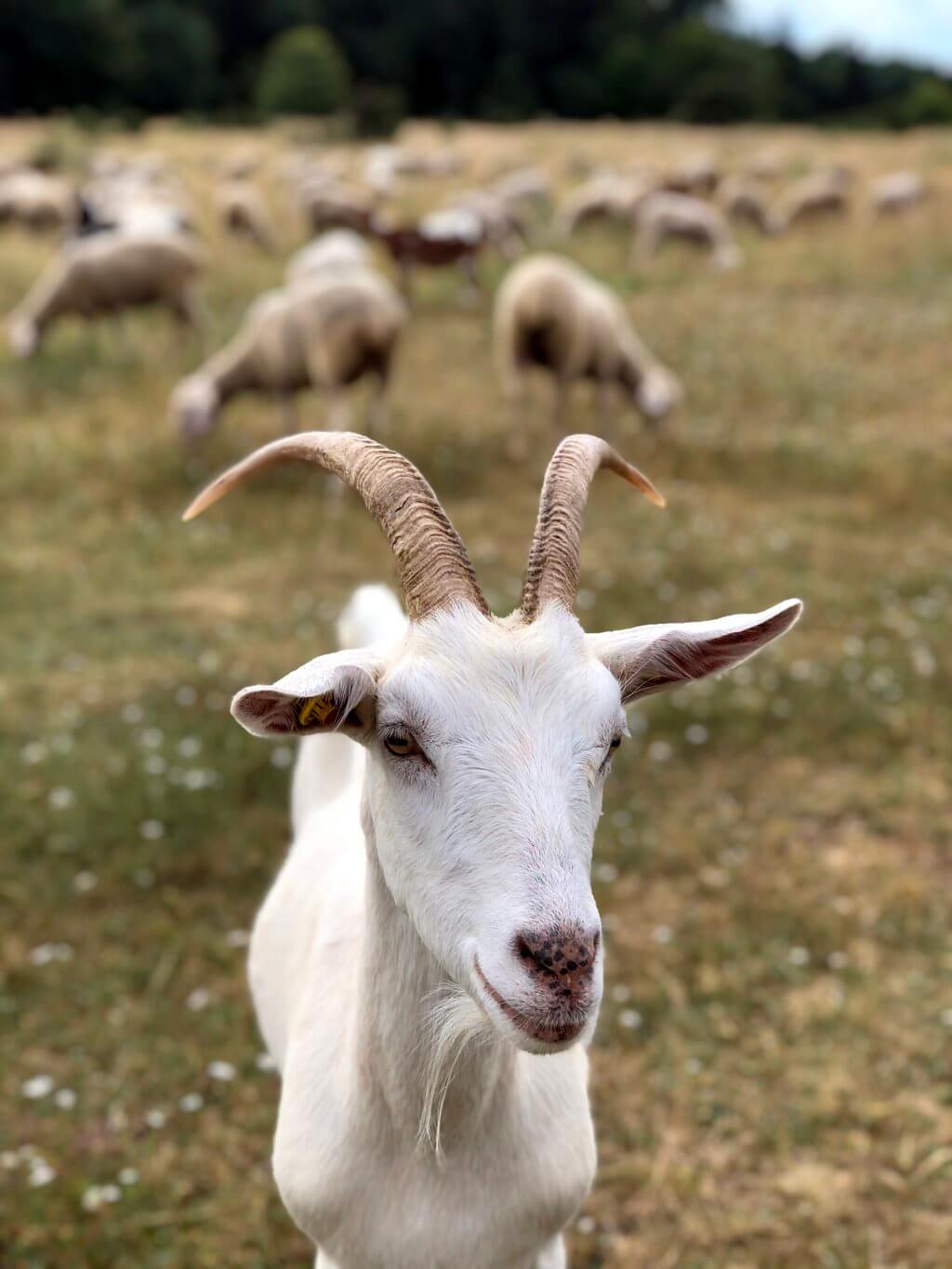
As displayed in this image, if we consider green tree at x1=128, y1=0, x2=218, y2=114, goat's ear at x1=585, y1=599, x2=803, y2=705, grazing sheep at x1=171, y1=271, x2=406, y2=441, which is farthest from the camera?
green tree at x1=128, y1=0, x2=218, y2=114

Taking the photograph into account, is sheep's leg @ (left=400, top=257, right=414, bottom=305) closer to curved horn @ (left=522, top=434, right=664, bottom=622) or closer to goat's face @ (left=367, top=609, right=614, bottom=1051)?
curved horn @ (left=522, top=434, right=664, bottom=622)

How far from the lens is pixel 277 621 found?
749 cm

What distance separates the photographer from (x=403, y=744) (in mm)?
2059

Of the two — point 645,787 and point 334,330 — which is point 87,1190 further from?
point 334,330

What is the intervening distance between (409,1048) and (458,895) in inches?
21.2

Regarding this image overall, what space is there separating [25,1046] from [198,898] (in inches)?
37.7

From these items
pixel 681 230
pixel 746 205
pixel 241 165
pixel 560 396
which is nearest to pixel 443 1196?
pixel 560 396

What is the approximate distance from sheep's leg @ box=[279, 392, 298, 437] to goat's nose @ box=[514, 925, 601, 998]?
8.84 m

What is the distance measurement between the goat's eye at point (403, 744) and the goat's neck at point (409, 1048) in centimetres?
30

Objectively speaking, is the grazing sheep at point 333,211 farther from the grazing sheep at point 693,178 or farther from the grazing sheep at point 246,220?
the grazing sheep at point 693,178

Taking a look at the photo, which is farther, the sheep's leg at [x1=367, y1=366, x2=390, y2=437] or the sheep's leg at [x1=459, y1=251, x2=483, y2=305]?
the sheep's leg at [x1=459, y1=251, x2=483, y2=305]

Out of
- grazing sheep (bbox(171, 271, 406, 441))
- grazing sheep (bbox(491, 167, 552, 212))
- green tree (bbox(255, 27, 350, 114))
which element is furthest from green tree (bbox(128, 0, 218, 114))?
grazing sheep (bbox(171, 271, 406, 441))

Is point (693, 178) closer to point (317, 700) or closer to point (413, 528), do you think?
point (413, 528)

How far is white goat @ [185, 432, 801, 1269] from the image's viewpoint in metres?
1.89
